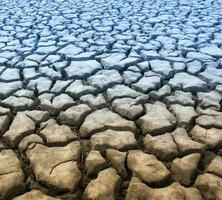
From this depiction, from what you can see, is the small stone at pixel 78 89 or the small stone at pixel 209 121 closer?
the small stone at pixel 209 121

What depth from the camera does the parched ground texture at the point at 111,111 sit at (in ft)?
5.34

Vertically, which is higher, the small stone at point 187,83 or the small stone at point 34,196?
the small stone at point 34,196

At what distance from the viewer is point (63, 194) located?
1.57m

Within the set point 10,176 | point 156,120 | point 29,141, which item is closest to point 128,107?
point 156,120

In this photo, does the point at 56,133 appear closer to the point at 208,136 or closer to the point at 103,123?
the point at 103,123

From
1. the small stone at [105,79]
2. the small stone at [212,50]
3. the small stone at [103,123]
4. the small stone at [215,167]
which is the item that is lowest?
the small stone at [212,50]

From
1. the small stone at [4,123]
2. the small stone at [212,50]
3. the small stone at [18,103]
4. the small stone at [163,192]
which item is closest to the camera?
the small stone at [163,192]

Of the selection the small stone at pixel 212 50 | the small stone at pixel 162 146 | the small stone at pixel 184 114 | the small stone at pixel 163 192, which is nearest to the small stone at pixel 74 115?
the small stone at pixel 162 146

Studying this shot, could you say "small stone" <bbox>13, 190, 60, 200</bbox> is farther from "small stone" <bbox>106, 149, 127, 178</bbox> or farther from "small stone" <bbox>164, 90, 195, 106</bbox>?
"small stone" <bbox>164, 90, 195, 106</bbox>

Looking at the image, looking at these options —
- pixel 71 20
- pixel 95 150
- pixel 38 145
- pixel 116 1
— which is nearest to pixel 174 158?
pixel 95 150

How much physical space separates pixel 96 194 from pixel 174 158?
0.45 meters

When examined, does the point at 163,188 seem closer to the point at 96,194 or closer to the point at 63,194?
the point at 96,194

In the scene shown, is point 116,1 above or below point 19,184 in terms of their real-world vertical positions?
below

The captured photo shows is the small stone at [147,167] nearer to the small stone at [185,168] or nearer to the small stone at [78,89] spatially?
the small stone at [185,168]
